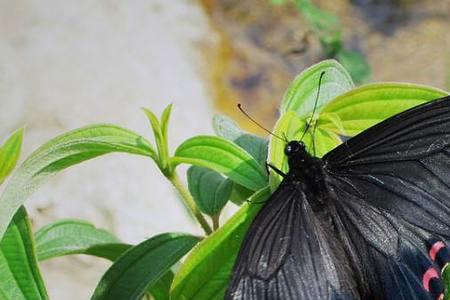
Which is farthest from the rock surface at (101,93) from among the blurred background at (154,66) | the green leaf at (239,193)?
the green leaf at (239,193)

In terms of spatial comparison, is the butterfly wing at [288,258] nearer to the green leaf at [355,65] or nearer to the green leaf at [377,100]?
the green leaf at [377,100]

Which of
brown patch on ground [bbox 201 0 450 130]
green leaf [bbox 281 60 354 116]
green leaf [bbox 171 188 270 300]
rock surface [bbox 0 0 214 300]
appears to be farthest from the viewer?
brown patch on ground [bbox 201 0 450 130]

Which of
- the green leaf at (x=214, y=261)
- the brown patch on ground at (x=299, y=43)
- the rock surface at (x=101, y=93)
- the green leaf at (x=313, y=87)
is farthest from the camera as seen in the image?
the brown patch on ground at (x=299, y=43)

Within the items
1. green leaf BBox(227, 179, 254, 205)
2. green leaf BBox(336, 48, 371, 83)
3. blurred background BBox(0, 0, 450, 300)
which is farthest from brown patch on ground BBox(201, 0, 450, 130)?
→ green leaf BBox(227, 179, 254, 205)

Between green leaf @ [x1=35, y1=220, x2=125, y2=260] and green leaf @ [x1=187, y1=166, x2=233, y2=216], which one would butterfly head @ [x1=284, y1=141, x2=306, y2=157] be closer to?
green leaf @ [x1=187, y1=166, x2=233, y2=216]

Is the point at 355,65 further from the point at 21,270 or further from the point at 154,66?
the point at 21,270

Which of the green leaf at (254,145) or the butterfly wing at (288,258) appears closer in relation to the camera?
the butterfly wing at (288,258)

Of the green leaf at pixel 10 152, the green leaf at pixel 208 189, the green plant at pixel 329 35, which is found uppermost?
the green plant at pixel 329 35

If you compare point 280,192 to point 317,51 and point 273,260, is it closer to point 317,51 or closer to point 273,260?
point 273,260
